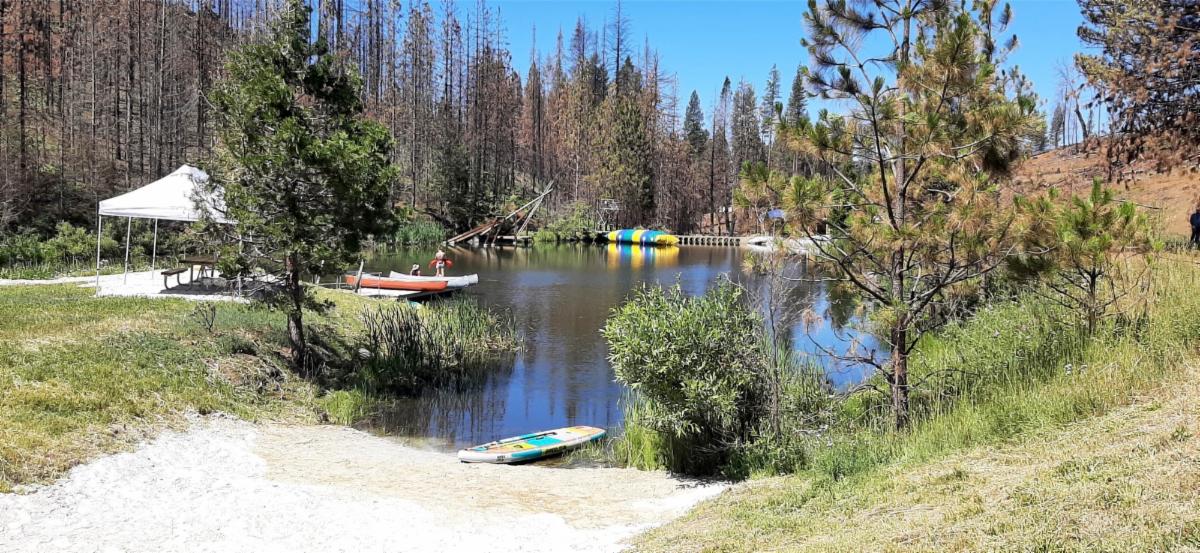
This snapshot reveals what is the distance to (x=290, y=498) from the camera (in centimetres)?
832

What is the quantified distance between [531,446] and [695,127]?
8348 centimetres

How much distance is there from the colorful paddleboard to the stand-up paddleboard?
48384mm

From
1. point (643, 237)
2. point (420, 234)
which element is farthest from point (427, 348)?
point (643, 237)

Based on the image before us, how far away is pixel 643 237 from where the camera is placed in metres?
61.7

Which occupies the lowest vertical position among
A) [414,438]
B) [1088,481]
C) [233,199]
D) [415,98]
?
[414,438]

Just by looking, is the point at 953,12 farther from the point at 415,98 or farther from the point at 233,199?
the point at 415,98

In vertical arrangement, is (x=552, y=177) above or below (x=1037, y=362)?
above

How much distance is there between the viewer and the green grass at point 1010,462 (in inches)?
178

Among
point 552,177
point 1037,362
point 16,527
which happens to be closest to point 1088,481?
point 1037,362

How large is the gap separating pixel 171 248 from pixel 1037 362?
27714mm

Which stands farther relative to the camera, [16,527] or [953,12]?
[953,12]

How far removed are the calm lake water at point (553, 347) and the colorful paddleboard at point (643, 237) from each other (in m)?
17.2

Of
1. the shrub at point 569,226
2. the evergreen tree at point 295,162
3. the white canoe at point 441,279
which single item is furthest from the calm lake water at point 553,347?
the shrub at point 569,226

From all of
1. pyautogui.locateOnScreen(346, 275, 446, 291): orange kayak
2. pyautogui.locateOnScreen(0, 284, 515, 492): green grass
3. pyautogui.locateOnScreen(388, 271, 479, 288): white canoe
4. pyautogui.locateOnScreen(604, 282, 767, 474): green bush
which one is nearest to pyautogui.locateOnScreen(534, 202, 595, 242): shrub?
pyautogui.locateOnScreen(388, 271, 479, 288): white canoe
